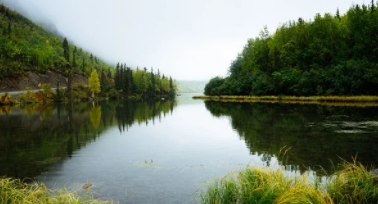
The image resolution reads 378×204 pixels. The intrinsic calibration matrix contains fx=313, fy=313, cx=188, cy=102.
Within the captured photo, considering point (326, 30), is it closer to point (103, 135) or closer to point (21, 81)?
point (103, 135)

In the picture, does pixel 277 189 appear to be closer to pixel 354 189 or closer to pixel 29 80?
pixel 354 189

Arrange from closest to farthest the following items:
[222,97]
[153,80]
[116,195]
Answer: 1. [116,195]
2. [222,97]
3. [153,80]

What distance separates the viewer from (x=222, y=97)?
343 feet

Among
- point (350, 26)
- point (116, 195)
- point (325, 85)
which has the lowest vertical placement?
point (116, 195)

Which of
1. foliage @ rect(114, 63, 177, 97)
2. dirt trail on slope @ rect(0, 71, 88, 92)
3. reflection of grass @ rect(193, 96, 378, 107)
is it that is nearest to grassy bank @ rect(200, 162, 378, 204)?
reflection of grass @ rect(193, 96, 378, 107)

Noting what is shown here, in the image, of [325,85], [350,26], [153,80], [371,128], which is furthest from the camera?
[153,80]

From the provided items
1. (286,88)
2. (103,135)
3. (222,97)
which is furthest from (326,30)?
(103,135)

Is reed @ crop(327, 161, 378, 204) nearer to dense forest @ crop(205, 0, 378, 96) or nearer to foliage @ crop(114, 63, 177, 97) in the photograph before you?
dense forest @ crop(205, 0, 378, 96)

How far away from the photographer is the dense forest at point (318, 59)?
62906 millimetres

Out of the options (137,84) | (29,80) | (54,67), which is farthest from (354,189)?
(137,84)

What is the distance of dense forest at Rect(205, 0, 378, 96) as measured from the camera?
206 feet

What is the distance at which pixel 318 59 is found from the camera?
264ft

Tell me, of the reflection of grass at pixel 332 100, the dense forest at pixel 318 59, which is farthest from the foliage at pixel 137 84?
the reflection of grass at pixel 332 100

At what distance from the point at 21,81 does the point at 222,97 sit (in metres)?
70.5
